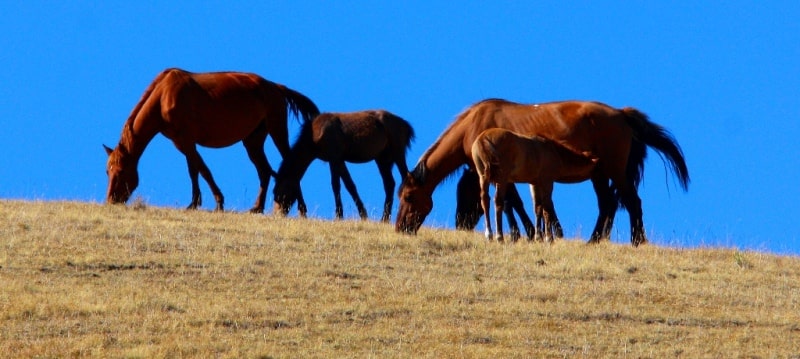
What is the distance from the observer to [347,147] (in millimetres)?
23312

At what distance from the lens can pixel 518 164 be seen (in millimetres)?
18688

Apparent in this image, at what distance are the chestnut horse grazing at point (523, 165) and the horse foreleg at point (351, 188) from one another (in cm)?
356

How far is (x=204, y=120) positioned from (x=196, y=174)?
93 centimetres

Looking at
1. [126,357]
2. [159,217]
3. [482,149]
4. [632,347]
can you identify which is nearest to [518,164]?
[482,149]

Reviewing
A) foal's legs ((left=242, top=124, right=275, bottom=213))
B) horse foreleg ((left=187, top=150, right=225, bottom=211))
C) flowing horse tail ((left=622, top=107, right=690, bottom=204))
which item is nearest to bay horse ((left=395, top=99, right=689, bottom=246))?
flowing horse tail ((left=622, top=107, right=690, bottom=204))

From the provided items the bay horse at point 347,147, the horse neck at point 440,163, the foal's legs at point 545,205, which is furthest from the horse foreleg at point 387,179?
the foal's legs at point 545,205

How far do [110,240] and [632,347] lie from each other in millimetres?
6923

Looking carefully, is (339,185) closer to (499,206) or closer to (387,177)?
(387,177)

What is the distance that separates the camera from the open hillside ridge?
12.4m

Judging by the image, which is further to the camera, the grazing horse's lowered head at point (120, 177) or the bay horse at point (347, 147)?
the bay horse at point (347, 147)

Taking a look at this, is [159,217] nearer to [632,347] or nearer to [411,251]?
[411,251]

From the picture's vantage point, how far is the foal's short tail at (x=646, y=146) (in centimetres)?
2028

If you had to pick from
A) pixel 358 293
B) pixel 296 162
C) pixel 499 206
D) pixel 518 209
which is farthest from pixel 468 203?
pixel 358 293

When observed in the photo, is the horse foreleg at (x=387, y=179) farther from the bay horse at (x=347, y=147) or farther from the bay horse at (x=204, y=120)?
the bay horse at (x=204, y=120)
